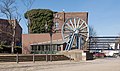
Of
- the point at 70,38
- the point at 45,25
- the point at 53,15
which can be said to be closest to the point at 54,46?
the point at 70,38

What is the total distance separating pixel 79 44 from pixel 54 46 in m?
6.27

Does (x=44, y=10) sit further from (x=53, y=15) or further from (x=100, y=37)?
(x=100, y=37)

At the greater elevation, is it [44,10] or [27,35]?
[44,10]

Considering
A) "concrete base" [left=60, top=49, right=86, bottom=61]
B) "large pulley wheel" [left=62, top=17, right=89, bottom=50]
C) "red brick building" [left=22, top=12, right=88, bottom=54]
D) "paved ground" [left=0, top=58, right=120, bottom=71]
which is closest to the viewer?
"paved ground" [left=0, top=58, right=120, bottom=71]

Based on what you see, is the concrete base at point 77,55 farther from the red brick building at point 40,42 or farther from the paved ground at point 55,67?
the paved ground at point 55,67

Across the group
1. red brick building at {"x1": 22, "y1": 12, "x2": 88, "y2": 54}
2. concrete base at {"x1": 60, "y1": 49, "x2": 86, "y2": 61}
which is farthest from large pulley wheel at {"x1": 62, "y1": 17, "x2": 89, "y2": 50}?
concrete base at {"x1": 60, "y1": 49, "x2": 86, "y2": 61}

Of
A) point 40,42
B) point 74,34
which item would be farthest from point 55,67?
point 40,42

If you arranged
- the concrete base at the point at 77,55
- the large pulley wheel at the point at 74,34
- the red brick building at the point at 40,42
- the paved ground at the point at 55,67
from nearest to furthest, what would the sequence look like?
1. the paved ground at the point at 55,67
2. the concrete base at the point at 77,55
3. the large pulley wheel at the point at 74,34
4. the red brick building at the point at 40,42

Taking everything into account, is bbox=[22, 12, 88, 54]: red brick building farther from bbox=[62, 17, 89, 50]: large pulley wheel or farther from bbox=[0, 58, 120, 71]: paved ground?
bbox=[0, 58, 120, 71]: paved ground

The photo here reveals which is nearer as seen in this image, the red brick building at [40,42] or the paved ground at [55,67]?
the paved ground at [55,67]

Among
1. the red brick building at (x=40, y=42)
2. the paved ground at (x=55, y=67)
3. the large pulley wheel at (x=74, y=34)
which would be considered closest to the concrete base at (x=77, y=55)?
the large pulley wheel at (x=74, y=34)

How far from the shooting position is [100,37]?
85.9 meters

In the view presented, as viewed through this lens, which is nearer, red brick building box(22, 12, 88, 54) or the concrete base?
the concrete base

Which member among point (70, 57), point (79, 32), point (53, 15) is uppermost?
point (53, 15)
